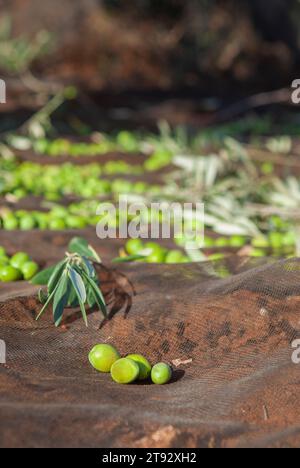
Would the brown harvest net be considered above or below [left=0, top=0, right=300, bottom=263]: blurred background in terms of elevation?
below

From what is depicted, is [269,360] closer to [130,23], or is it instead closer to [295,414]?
[295,414]

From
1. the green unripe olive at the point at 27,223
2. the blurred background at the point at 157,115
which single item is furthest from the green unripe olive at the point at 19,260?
the green unripe olive at the point at 27,223

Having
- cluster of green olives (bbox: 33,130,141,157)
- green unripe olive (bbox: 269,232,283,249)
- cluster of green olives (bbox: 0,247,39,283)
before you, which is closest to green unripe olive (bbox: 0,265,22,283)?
cluster of green olives (bbox: 0,247,39,283)

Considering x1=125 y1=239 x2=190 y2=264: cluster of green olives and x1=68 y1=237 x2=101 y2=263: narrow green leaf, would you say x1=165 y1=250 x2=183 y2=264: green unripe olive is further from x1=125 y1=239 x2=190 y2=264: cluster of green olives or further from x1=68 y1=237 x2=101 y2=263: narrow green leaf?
x1=68 y1=237 x2=101 y2=263: narrow green leaf

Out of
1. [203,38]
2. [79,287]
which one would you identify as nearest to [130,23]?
[203,38]

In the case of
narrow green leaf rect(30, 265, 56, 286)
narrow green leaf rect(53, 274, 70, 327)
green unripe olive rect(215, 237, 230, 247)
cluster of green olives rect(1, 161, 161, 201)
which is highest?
cluster of green olives rect(1, 161, 161, 201)

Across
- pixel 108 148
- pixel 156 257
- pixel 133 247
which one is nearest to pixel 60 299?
pixel 156 257
